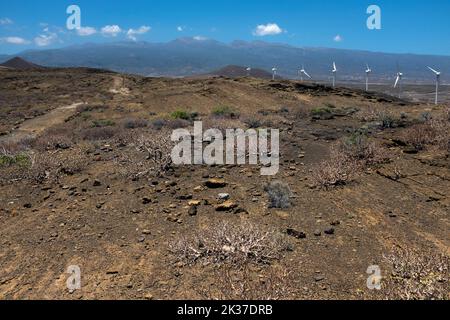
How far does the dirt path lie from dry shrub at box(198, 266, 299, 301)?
1624 centimetres

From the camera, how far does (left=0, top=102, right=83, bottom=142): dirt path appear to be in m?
20.3

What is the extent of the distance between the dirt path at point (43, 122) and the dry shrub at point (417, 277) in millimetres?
17368

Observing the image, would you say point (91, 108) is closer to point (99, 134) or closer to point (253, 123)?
point (99, 134)

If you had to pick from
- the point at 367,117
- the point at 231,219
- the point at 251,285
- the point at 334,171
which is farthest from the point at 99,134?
the point at 251,285

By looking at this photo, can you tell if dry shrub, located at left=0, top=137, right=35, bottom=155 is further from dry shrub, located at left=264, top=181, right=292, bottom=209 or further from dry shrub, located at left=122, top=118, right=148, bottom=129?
dry shrub, located at left=264, top=181, right=292, bottom=209

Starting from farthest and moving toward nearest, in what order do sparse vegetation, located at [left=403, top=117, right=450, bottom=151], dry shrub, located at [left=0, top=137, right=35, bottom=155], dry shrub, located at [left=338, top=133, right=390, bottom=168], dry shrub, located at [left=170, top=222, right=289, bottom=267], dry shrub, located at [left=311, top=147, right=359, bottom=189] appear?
dry shrub, located at [left=0, top=137, right=35, bottom=155], sparse vegetation, located at [left=403, top=117, right=450, bottom=151], dry shrub, located at [left=338, top=133, right=390, bottom=168], dry shrub, located at [left=311, top=147, right=359, bottom=189], dry shrub, located at [left=170, top=222, right=289, bottom=267]

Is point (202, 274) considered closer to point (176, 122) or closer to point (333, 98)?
point (176, 122)

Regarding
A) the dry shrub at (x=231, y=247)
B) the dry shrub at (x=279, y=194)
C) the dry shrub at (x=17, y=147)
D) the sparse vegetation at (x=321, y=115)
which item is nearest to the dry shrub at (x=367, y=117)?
the sparse vegetation at (x=321, y=115)

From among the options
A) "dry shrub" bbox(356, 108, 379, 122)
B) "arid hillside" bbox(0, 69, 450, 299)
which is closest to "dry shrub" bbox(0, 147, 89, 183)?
"arid hillside" bbox(0, 69, 450, 299)

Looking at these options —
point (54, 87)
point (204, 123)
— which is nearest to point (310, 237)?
point (204, 123)

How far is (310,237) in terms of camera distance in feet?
21.7

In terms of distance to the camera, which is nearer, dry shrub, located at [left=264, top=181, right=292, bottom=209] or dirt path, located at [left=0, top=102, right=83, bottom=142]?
dry shrub, located at [left=264, top=181, right=292, bottom=209]

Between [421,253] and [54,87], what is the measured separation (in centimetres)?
3559

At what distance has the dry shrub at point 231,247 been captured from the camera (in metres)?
5.78
